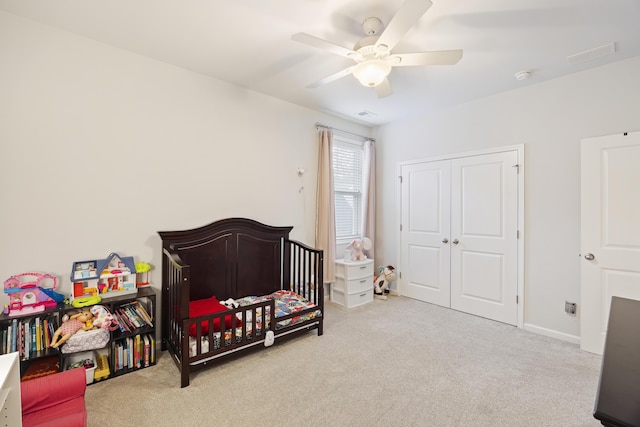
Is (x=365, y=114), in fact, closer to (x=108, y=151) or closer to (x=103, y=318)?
(x=108, y=151)

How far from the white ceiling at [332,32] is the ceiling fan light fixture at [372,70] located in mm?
338

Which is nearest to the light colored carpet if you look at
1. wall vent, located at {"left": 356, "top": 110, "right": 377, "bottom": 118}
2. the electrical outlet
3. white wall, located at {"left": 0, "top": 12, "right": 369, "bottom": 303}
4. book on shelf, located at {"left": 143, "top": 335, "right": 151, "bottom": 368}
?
book on shelf, located at {"left": 143, "top": 335, "right": 151, "bottom": 368}

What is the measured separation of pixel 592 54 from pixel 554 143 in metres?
0.79

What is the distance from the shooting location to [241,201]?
123 inches

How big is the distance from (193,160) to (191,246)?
32.8 inches

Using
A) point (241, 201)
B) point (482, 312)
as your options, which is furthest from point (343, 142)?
point (482, 312)

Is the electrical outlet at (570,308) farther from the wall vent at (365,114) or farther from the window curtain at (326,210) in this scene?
the wall vent at (365,114)

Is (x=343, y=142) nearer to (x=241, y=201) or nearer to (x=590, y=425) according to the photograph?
(x=241, y=201)

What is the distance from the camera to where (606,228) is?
2.50 meters

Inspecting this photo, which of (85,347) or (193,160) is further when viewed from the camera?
(193,160)

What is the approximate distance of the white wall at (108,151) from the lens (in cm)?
200

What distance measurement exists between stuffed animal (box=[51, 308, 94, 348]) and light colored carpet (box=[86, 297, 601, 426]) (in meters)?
0.40

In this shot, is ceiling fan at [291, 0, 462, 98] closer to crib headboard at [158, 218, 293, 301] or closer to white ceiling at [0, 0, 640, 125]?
white ceiling at [0, 0, 640, 125]

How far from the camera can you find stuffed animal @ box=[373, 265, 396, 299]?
13.4 feet
